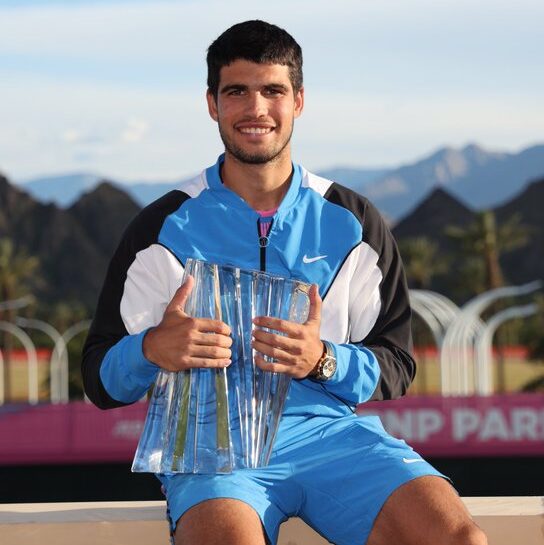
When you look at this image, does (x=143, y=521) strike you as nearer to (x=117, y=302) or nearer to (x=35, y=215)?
(x=117, y=302)

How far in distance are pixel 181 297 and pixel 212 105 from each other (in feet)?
2.87

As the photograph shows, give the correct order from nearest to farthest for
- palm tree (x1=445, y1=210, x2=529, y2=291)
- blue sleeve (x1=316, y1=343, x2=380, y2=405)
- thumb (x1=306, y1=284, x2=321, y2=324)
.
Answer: thumb (x1=306, y1=284, x2=321, y2=324) → blue sleeve (x1=316, y1=343, x2=380, y2=405) → palm tree (x1=445, y1=210, x2=529, y2=291)

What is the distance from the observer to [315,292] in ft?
12.9

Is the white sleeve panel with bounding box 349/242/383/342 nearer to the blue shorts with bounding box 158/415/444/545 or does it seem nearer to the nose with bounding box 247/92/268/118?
the blue shorts with bounding box 158/415/444/545

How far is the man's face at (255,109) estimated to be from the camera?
14.0 ft

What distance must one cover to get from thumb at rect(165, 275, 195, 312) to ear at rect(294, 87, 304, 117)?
2.74ft

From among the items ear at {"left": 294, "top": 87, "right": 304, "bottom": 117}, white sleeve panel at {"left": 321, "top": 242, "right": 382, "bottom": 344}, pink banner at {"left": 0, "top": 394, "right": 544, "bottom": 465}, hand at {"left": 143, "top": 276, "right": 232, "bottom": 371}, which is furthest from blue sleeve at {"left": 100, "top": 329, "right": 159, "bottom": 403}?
pink banner at {"left": 0, "top": 394, "right": 544, "bottom": 465}

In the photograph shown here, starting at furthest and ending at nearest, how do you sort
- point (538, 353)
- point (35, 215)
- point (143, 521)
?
point (35, 215) < point (538, 353) < point (143, 521)

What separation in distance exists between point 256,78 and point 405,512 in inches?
57.7

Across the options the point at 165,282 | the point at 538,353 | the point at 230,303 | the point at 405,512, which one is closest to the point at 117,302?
the point at 165,282

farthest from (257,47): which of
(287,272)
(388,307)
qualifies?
(388,307)

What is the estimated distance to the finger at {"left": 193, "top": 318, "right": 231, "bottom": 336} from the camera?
381 centimetres

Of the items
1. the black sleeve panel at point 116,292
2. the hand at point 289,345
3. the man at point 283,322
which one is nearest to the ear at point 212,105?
the man at point 283,322

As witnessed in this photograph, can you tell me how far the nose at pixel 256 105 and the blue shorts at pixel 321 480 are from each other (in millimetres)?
982
